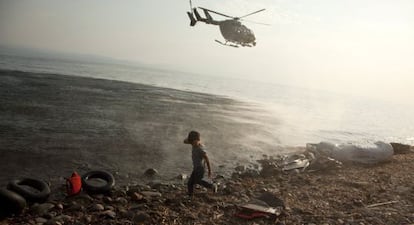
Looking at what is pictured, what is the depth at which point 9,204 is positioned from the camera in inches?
306

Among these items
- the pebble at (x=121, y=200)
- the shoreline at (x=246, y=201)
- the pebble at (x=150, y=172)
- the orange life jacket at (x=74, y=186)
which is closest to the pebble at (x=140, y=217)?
the shoreline at (x=246, y=201)

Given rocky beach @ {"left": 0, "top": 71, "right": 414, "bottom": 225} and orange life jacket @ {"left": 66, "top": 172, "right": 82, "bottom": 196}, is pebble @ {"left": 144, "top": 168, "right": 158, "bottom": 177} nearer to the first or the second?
rocky beach @ {"left": 0, "top": 71, "right": 414, "bottom": 225}

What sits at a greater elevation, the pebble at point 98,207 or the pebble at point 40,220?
the pebble at point 98,207

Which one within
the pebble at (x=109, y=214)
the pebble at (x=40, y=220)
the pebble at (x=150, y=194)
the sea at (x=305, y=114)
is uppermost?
the sea at (x=305, y=114)

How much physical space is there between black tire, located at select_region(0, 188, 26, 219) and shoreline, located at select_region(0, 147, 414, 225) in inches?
6.7

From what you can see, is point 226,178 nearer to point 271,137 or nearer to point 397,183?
point 397,183

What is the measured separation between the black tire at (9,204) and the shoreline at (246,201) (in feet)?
0.56

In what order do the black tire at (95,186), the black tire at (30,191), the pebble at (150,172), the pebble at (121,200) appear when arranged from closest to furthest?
the black tire at (30,191) < the pebble at (121,200) < the black tire at (95,186) < the pebble at (150,172)

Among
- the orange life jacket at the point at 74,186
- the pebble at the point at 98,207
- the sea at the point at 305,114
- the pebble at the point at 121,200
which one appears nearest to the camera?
the pebble at the point at 98,207

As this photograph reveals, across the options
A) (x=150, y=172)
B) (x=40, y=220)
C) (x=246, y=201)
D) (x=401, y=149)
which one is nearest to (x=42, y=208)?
(x=40, y=220)

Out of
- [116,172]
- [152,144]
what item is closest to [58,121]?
[152,144]

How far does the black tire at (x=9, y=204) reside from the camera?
25.3 feet

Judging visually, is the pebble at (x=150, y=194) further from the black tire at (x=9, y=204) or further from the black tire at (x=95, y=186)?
the black tire at (x=9, y=204)

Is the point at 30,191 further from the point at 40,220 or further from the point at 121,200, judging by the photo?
the point at 121,200
